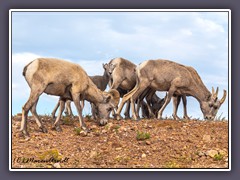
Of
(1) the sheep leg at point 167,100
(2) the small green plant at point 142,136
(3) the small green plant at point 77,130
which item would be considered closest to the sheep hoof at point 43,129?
(3) the small green plant at point 77,130

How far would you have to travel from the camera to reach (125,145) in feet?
55.1

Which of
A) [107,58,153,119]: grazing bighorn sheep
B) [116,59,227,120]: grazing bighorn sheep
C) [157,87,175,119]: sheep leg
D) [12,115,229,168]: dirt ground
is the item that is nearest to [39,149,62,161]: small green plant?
[12,115,229,168]: dirt ground

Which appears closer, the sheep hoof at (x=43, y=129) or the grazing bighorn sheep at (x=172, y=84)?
the sheep hoof at (x=43, y=129)

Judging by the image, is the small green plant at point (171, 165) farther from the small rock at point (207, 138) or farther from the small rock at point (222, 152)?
the small rock at point (207, 138)

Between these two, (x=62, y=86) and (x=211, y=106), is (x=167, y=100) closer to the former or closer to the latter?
(x=211, y=106)

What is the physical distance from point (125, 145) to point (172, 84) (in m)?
4.73

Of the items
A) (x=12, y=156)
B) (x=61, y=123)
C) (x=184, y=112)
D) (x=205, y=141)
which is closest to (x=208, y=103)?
(x=184, y=112)

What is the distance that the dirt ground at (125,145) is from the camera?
614 inches

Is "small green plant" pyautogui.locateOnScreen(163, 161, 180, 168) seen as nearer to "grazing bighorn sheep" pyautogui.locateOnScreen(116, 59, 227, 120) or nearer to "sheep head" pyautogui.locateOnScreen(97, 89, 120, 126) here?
"sheep head" pyautogui.locateOnScreen(97, 89, 120, 126)

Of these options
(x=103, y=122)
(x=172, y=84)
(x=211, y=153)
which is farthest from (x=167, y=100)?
(x=211, y=153)

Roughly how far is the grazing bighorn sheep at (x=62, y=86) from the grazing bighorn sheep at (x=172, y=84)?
135 centimetres

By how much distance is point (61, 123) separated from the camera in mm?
18641

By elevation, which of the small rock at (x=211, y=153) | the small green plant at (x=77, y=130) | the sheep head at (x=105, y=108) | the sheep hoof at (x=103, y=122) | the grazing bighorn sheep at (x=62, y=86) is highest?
the grazing bighorn sheep at (x=62, y=86)

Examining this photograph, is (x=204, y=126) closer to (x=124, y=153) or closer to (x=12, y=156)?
(x=124, y=153)
